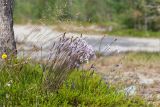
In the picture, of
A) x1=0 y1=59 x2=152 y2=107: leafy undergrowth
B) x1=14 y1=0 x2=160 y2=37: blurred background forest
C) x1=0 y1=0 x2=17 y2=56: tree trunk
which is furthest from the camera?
x1=14 y1=0 x2=160 y2=37: blurred background forest

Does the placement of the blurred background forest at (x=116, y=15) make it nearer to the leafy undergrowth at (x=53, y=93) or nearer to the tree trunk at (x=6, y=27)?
the tree trunk at (x=6, y=27)

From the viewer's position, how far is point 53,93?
5.80 metres

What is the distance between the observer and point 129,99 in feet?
20.2

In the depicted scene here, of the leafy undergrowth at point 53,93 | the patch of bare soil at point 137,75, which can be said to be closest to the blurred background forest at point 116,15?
the patch of bare soil at point 137,75

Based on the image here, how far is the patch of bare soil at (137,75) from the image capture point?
23.2 ft

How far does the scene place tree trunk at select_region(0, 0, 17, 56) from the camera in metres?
6.63

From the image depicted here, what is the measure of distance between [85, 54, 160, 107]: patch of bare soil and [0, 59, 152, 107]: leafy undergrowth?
0.45 meters

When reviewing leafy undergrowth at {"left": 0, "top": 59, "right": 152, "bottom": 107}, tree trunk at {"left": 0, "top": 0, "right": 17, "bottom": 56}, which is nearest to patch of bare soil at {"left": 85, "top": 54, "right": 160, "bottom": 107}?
leafy undergrowth at {"left": 0, "top": 59, "right": 152, "bottom": 107}

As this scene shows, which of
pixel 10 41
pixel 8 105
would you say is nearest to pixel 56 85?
pixel 8 105

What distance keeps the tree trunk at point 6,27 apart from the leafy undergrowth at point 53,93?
416 millimetres

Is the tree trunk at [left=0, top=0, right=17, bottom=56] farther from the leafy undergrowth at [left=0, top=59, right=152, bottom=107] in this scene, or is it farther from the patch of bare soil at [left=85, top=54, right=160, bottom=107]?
the patch of bare soil at [left=85, top=54, right=160, bottom=107]

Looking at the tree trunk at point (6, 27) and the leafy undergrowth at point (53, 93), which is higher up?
the tree trunk at point (6, 27)

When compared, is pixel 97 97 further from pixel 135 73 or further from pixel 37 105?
pixel 135 73

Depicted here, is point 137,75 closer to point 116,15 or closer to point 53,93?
point 53,93
